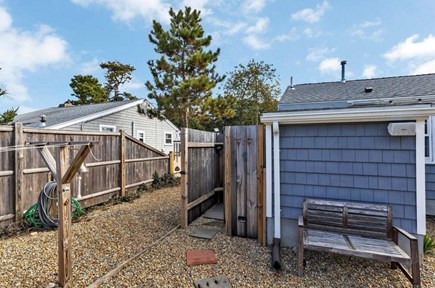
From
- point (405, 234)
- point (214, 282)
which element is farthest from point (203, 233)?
point (405, 234)

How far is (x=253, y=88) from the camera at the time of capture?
61.2ft

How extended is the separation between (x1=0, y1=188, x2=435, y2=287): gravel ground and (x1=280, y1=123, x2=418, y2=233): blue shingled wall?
78 centimetres

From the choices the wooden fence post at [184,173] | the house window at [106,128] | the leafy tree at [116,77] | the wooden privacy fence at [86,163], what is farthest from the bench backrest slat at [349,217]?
the leafy tree at [116,77]

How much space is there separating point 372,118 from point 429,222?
3920 mm

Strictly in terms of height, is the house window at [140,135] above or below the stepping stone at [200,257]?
above

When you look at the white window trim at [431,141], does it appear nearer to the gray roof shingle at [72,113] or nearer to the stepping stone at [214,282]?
the stepping stone at [214,282]

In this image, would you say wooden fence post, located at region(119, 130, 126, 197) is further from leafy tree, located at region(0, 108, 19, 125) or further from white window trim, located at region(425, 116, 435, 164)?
white window trim, located at region(425, 116, 435, 164)

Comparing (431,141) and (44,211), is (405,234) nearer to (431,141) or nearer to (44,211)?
(431,141)

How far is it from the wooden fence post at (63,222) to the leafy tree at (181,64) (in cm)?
851

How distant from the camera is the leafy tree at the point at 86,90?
24453mm

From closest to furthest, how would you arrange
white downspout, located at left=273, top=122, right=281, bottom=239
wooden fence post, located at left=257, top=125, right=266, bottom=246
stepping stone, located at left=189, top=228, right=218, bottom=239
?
white downspout, located at left=273, top=122, right=281, bottom=239 → wooden fence post, located at left=257, top=125, right=266, bottom=246 → stepping stone, located at left=189, top=228, right=218, bottom=239

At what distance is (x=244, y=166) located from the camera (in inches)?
159

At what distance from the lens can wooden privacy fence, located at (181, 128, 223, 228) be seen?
14.7ft

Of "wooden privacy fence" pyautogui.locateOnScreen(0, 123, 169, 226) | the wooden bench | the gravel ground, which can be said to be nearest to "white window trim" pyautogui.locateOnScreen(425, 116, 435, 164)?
the gravel ground
